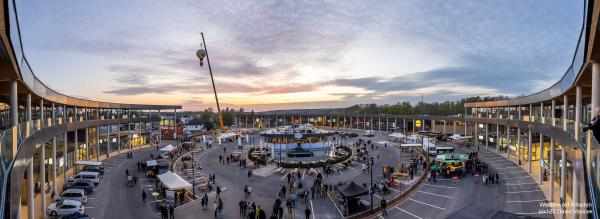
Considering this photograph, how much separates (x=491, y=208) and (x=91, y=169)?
1408 inches

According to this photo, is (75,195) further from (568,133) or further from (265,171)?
(568,133)

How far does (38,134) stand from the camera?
16828 mm

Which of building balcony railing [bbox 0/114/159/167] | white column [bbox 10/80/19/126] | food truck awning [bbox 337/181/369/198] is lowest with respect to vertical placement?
food truck awning [bbox 337/181/369/198]

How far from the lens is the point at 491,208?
838 inches

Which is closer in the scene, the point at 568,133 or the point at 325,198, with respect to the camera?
the point at 568,133

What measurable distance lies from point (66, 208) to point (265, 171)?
17.4 meters

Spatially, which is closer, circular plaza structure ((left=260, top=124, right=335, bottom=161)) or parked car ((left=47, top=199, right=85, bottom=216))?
parked car ((left=47, top=199, right=85, bottom=216))

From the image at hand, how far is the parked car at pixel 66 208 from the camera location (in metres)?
21.1

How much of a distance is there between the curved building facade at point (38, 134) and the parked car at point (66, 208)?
0.61 metres

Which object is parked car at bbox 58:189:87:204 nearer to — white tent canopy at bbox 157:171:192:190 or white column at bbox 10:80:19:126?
white tent canopy at bbox 157:171:192:190

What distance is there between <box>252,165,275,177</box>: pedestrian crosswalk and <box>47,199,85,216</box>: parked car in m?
15.4

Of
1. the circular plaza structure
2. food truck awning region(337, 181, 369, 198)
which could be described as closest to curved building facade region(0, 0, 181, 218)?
food truck awning region(337, 181, 369, 198)

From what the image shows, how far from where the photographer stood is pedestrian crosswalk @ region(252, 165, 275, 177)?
32844 mm

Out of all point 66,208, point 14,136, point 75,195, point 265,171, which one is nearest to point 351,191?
point 265,171
